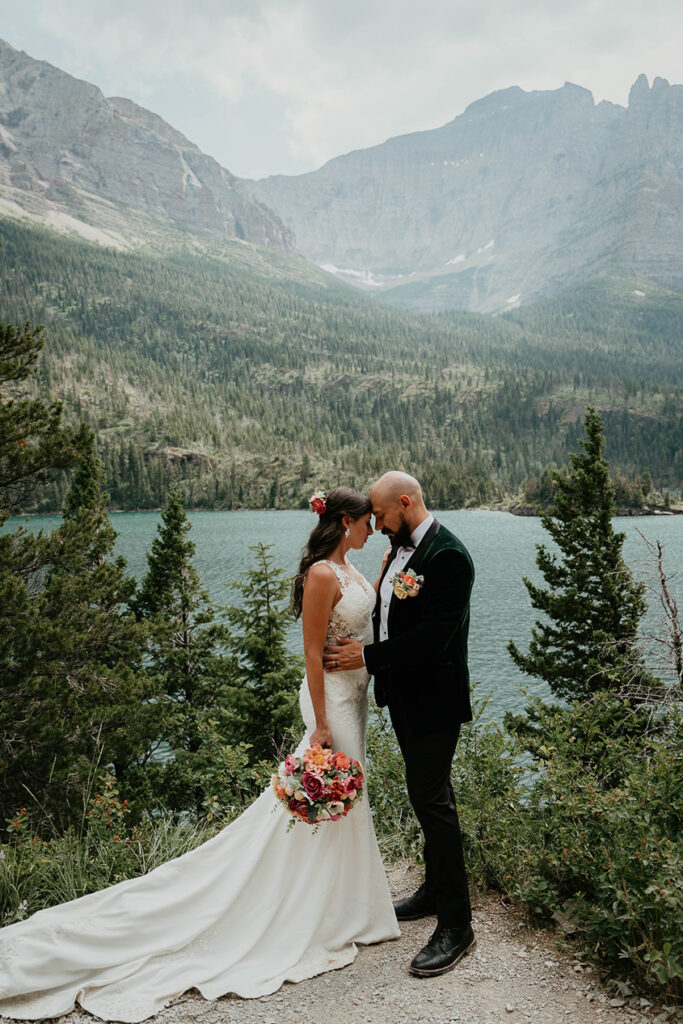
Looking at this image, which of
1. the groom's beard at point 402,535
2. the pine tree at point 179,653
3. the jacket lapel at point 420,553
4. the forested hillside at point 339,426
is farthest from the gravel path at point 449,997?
the forested hillside at point 339,426

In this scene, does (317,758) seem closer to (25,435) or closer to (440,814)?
(440,814)

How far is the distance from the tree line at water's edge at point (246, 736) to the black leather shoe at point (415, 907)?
38 centimetres

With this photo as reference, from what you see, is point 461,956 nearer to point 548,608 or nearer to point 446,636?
point 446,636

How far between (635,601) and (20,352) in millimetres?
15609

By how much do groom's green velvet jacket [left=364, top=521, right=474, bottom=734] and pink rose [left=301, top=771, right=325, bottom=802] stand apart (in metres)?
0.54

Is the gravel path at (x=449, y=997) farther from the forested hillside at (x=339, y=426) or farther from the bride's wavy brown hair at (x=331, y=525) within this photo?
the forested hillside at (x=339, y=426)

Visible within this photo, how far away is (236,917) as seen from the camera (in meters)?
3.52

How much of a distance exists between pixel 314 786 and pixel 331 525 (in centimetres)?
135

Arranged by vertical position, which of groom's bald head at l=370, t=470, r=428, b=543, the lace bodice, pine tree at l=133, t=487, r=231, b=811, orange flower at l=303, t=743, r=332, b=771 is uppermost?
groom's bald head at l=370, t=470, r=428, b=543

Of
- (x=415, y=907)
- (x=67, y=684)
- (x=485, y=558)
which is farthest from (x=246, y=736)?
(x=485, y=558)

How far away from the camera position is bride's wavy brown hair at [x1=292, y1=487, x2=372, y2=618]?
A: 11.5 ft

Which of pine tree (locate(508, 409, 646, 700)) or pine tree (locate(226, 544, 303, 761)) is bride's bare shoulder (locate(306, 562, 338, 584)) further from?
pine tree (locate(508, 409, 646, 700))

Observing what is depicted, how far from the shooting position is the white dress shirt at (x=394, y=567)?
3441 mm

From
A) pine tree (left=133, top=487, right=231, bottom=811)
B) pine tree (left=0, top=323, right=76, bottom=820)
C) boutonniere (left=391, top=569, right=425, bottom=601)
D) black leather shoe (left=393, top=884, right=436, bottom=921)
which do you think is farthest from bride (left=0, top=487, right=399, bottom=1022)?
pine tree (left=133, top=487, right=231, bottom=811)
